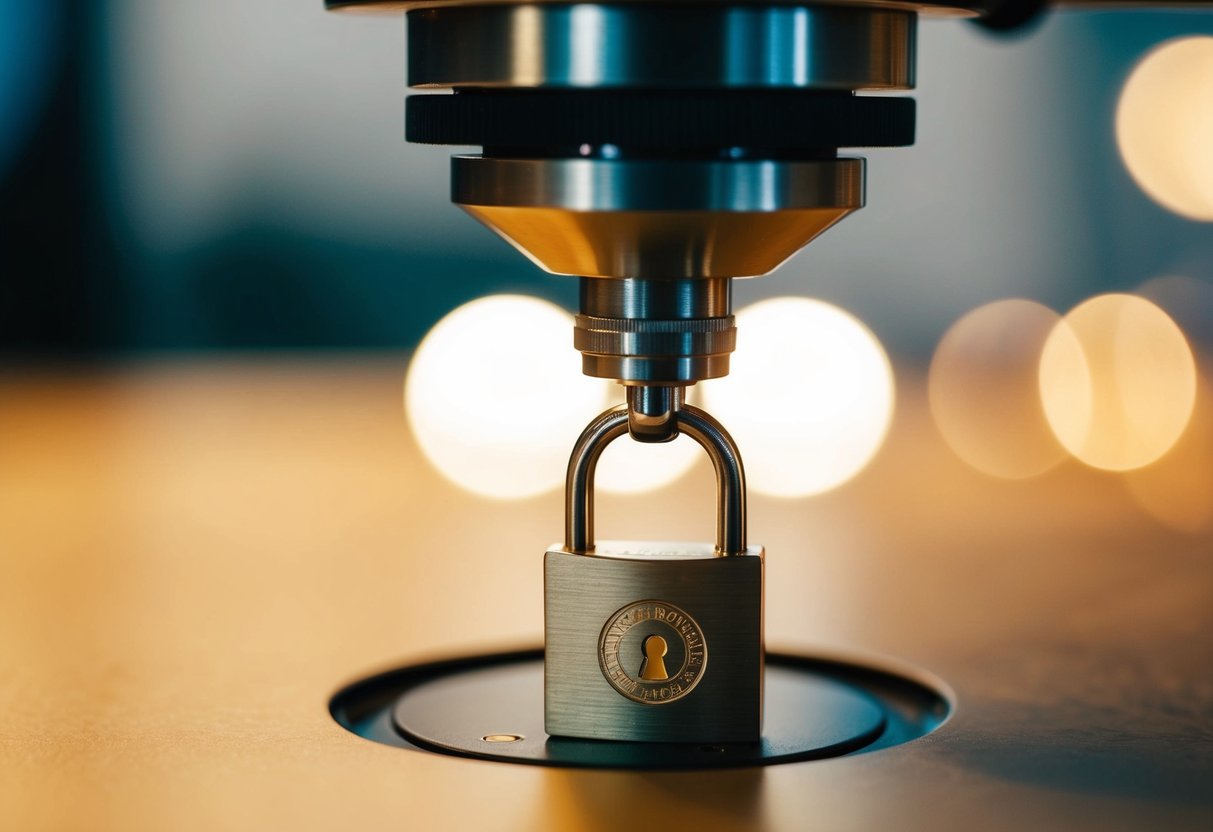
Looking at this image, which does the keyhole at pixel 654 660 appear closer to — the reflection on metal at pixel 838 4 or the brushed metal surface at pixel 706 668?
the brushed metal surface at pixel 706 668

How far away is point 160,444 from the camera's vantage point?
1.35 m

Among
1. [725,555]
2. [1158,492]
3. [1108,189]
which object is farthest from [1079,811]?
[1108,189]

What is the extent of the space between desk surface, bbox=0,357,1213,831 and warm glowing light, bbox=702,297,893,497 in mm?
47

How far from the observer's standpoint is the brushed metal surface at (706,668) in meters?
0.67

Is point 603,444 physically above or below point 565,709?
above

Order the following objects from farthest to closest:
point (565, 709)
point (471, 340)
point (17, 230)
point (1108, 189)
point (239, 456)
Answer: point (1108, 189) → point (17, 230) → point (471, 340) → point (239, 456) → point (565, 709)

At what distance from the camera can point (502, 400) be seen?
67.1 inches

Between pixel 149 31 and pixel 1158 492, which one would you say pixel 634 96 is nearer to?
pixel 1158 492

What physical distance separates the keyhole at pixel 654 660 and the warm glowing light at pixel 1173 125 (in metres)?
2.83

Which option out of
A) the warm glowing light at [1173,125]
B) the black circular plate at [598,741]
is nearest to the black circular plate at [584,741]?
the black circular plate at [598,741]

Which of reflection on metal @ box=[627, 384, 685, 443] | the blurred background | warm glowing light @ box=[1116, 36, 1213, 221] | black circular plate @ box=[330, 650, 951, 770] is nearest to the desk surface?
black circular plate @ box=[330, 650, 951, 770]

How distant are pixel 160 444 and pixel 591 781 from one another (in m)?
0.83

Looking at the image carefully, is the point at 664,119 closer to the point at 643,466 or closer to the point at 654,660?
the point at 654,660

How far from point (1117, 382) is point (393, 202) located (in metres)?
1.35
